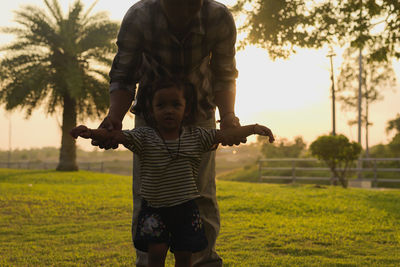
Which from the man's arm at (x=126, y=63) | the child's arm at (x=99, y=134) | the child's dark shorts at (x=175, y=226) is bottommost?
the child's dark shorts at (x=175, y=226)

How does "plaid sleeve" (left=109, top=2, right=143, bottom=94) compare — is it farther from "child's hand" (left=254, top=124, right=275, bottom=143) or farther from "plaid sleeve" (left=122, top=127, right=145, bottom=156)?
"child's hand" (left=254, top=124, right=275, bottom=143)

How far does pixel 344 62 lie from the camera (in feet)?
93.4

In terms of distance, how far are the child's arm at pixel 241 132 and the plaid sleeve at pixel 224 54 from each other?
435mm

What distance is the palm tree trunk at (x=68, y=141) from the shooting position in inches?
874

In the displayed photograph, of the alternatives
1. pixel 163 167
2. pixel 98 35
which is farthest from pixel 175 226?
pixel 98 35

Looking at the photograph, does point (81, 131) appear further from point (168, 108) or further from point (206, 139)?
point (206, 139)

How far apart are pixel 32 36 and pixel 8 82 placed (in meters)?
2.48

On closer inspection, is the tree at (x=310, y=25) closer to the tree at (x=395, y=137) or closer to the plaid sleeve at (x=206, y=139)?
the plaid sleeve at (x=206, y=139)

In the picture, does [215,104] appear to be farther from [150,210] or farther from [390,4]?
[390,4]

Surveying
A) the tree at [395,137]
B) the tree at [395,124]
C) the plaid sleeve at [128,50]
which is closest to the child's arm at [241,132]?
the plaid sleeve at [128,50]

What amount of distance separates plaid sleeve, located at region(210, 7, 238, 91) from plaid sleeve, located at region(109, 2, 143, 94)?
461 millimetres

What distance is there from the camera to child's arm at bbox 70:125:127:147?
201 centimetres

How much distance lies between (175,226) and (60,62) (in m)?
20.4

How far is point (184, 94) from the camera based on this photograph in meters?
2.48
